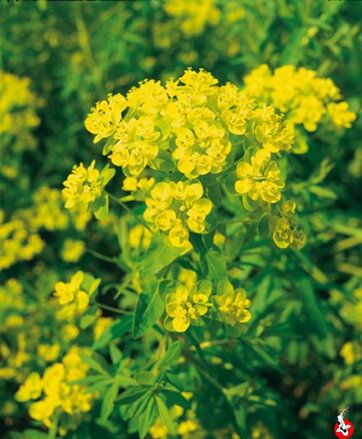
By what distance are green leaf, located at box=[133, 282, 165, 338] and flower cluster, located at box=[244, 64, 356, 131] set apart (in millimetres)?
1077

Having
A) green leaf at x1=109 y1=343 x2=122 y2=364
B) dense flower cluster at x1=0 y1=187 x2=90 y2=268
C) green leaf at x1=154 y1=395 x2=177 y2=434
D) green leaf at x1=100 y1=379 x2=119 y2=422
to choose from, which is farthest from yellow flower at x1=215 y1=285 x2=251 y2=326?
dense flower cluster at x1=0 y1=187 x2=90 y2=268

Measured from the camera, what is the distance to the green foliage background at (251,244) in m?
2.50

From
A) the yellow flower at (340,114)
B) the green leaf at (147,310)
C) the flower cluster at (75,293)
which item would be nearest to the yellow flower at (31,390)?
the flower cluster at (75,293)

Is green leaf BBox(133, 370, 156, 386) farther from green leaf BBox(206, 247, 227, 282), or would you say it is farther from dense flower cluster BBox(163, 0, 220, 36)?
dense flower cluster BBox(163, 0, 220, 36)

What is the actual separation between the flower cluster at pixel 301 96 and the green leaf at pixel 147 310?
3.53 feet

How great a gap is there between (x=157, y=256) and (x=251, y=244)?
68 cm

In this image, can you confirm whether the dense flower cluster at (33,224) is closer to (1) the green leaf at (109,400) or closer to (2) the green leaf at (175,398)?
(1) the green leaf at (109,400)

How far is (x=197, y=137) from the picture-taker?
1756mm

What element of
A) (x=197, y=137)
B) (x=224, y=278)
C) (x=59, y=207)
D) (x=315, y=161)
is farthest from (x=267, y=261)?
(x=59, y=207)

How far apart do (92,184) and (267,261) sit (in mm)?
1169

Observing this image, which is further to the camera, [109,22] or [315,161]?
[109,22]

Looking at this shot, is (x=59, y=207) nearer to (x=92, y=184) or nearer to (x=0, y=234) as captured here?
(x=0, y=234)

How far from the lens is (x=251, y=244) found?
7.58ft

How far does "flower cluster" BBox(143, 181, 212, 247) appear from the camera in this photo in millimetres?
1668
